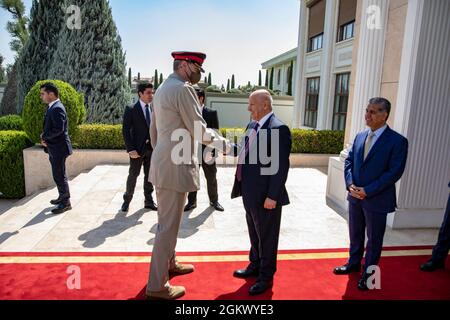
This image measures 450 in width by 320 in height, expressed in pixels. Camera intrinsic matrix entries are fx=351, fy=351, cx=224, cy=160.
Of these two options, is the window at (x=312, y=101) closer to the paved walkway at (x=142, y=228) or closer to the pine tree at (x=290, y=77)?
the pine tree at (x=290, y=77)

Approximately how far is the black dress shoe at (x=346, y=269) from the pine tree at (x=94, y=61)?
10.5 m

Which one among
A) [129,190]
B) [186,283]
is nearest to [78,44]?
[129,190]

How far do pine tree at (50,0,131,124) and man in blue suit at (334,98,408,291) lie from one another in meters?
10.6

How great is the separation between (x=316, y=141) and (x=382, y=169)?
6597 mm

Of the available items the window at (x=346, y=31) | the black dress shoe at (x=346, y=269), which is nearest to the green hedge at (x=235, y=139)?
the window at (x=346, y=31)

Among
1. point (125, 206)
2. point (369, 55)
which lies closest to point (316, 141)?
point (369, 55)

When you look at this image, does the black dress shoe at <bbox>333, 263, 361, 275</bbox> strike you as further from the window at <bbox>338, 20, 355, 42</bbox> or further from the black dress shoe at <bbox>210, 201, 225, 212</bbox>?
the window at <bbox>338, 20, 355, 42</bbox>

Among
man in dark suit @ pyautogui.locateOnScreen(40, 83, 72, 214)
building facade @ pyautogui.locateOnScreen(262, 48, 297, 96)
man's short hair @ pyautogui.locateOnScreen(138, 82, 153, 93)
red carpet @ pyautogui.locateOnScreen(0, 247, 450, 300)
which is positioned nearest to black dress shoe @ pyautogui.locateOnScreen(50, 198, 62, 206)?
man in dark suit @ pyautogui.locateOnScreen(40, 83, 72, 214)

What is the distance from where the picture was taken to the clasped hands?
3.28 metres

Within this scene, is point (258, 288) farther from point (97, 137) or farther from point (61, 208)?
point (97, 137)

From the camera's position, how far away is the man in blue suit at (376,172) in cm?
317

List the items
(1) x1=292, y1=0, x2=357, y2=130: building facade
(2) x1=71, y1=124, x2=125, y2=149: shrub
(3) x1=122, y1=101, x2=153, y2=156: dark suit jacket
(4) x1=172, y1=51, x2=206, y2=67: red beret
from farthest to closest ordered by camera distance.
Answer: (1) x1=292, y1=0, x2=357, y2=130: building facade
(2) x1=71, y1=124, x2=125, y2=149: shrub
(3) x1=122, y1=101, x2=153, y2=156: dark suit jacket
(4) x1=172, y1=51, x2=206, y2=67: red beret

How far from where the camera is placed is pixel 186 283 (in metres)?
3.36
